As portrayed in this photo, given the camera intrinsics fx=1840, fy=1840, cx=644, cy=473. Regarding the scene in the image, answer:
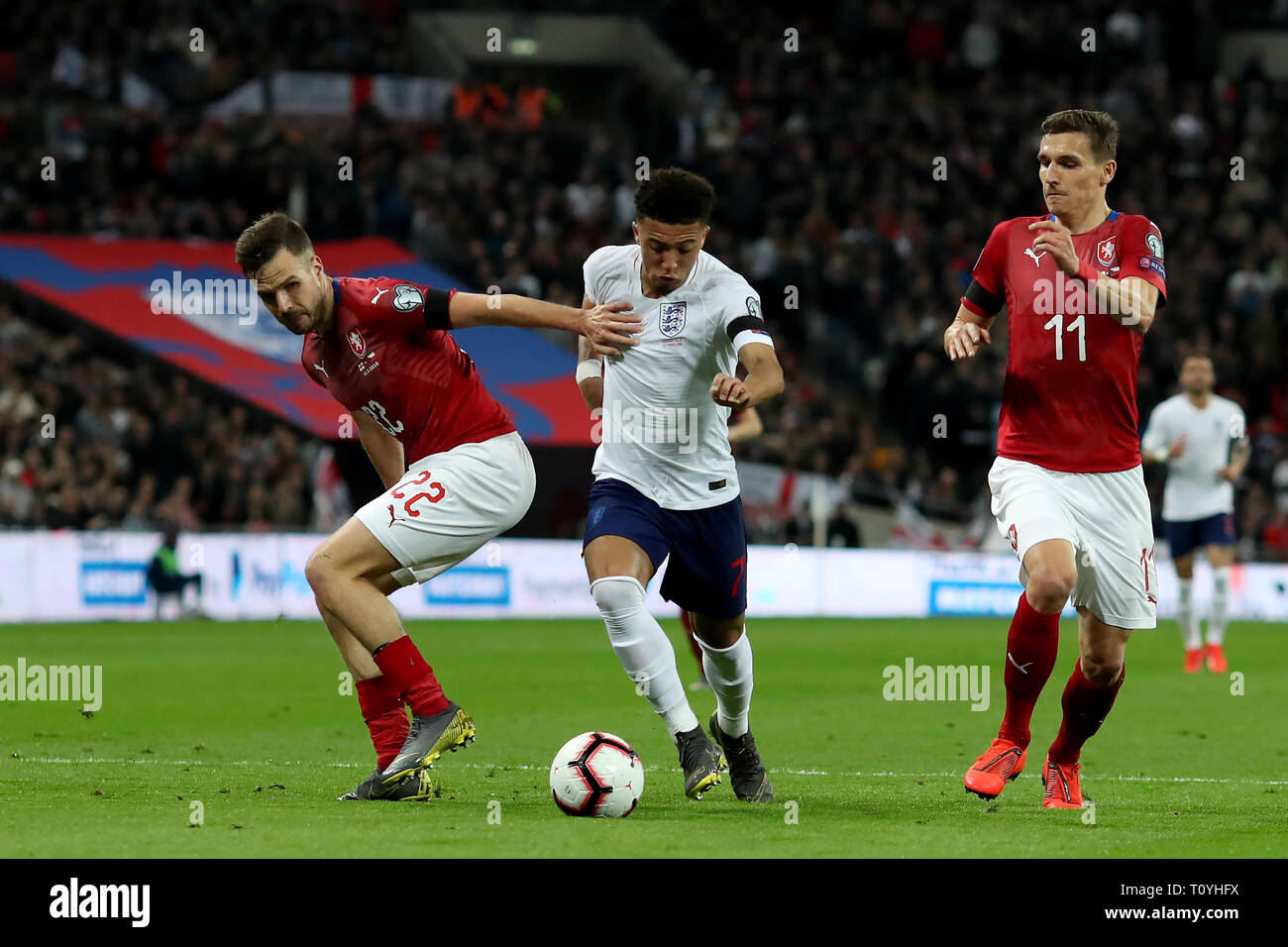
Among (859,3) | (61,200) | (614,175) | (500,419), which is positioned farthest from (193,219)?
(500,419)

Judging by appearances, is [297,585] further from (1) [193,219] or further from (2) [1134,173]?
(2) [1134,173]

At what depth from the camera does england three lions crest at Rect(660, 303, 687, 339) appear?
7.63 meters

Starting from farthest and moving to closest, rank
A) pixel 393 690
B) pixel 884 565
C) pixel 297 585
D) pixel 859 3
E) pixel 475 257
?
pixel 859 3 < pixel 475 257 < pixel 884 565 < pixel 297 585 < pixel 393 690

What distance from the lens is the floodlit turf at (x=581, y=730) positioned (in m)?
6.20

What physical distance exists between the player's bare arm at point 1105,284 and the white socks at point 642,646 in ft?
6.76

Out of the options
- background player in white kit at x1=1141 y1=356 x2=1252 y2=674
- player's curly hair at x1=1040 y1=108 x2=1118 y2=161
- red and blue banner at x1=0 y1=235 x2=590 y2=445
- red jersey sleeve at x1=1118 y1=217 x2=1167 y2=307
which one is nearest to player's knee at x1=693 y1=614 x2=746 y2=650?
red jersey sleeve at x1=1118 y1=217 x2=1167 y2=307

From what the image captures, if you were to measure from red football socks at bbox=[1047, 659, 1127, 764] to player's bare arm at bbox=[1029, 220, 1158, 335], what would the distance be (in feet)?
4.74

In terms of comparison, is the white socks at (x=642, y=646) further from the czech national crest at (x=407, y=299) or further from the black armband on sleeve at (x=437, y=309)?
the czech national crest at (x=407, y=299)

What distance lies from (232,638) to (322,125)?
13.3 metres

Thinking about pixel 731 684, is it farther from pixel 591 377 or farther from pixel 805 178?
pixel 805 178

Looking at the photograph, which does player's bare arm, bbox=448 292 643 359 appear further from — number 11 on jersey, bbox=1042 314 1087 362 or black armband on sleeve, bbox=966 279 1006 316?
number 11 on jersey, bbox=1042 314 1087 362

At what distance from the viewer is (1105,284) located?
23.0 feet

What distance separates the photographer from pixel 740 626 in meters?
7.75

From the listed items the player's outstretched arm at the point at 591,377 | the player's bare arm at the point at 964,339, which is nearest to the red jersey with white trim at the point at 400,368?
the player's outstretched arm at the point at 591,377
